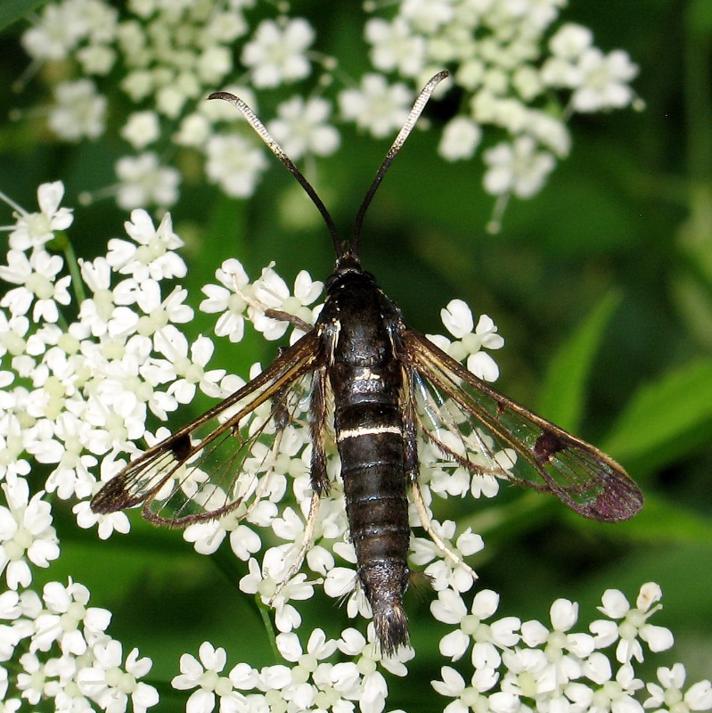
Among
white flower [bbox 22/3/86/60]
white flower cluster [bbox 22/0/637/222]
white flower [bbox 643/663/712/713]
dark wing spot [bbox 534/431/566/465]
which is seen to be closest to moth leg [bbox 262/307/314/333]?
dark wing spot [bbox 534/431/566/465]

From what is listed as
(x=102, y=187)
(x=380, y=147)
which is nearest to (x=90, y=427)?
(x=102, y=187)

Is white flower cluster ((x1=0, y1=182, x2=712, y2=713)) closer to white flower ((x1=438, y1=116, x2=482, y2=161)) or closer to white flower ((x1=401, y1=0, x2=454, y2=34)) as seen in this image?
white flower ((x1=438, y1=116, x2=482, y2=161))

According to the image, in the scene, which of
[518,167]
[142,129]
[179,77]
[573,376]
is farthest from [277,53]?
[573,376]

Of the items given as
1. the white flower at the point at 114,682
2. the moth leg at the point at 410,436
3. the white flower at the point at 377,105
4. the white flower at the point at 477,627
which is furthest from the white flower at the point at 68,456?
the white flower at the point at 377,105

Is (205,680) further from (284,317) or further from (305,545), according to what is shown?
(284,317)

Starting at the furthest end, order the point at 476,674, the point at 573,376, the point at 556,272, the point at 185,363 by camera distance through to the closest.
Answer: the point at 556,272
the point at 573,376
the point at 185,363
the point at 476,674

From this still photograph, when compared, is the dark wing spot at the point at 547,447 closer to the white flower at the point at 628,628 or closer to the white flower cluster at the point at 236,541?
the white flower cluster at the point at 236,541
